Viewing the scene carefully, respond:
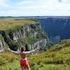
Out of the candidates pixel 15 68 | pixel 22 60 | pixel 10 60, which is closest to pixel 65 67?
pixel 15 68

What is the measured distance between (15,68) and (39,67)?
1.44m

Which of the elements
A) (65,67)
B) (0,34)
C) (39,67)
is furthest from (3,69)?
(0,34)

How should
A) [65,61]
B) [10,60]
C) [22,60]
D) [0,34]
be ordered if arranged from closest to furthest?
[22,60] < [65,61] < [10,60] < [0,34]

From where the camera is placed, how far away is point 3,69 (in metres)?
17.4

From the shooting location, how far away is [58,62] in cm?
1955

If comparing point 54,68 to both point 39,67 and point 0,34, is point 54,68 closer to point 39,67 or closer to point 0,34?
point 39,67

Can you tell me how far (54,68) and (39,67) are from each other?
107 centimetres

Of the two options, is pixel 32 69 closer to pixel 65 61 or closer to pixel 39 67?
pixel 39 67

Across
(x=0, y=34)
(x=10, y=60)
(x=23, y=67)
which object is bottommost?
(x=0, y=34)

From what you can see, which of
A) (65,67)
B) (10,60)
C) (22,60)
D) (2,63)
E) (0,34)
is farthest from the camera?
(0,34)

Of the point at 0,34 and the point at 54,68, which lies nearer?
the point at 54,68

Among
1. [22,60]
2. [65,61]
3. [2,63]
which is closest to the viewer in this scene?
[22,60]

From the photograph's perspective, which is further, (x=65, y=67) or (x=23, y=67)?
(x=65, y=67)

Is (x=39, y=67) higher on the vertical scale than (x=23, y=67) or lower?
lower
